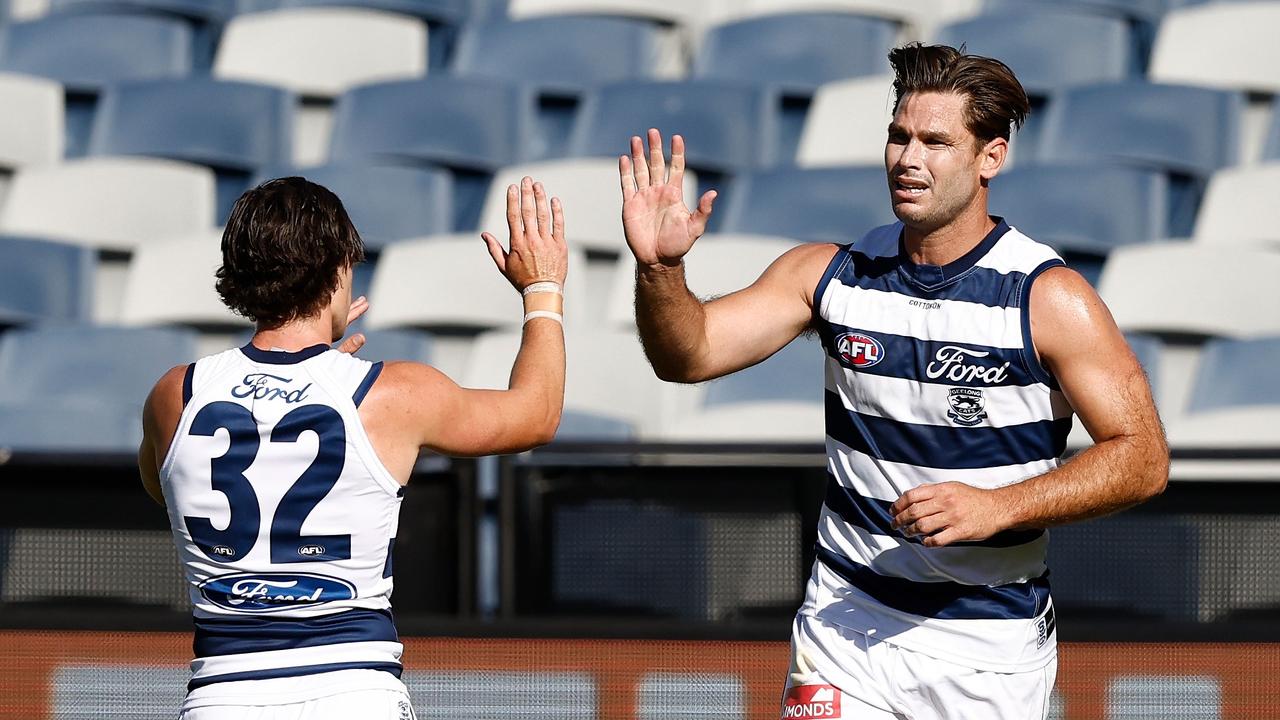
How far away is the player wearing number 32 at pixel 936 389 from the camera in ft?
8.64

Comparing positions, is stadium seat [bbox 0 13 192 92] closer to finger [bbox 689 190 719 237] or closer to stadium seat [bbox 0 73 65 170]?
stadium seat [bbox 0 73 65 170]

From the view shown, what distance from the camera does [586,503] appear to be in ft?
13.7

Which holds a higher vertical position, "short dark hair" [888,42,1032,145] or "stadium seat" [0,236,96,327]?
"short dark hair" [888,42,1032,145]

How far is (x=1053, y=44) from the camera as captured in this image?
23.1 ft

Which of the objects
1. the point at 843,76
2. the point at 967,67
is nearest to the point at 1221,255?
the point at 843,76

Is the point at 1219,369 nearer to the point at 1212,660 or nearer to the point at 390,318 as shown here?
the point at 1212,660

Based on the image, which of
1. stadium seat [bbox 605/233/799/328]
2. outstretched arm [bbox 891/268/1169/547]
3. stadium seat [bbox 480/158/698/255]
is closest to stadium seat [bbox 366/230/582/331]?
stadium seat [bbox 480/158/698/255]

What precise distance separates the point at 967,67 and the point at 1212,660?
1937 mm

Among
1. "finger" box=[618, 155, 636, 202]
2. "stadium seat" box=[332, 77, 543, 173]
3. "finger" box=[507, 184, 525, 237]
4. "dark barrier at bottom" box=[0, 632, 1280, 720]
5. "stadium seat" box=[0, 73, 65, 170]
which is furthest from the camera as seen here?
"stadium seat" box=[0, 73, 65, 170]

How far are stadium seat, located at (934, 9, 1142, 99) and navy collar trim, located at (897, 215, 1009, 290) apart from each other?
4496 mm

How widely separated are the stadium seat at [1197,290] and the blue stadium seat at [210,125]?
4.08m

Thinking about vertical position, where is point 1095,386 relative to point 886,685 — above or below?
above

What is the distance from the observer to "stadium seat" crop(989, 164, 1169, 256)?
5.99 m

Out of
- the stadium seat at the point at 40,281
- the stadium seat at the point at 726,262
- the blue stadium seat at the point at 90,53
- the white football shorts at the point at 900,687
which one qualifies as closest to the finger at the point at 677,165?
the white football shorts at the point at 900,687
